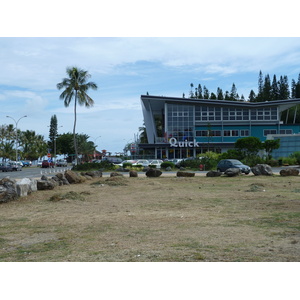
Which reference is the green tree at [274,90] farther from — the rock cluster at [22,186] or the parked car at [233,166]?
the rock cluster at [22,186]

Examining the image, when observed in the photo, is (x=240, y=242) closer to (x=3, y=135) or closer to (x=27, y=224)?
(x=27, y=224)

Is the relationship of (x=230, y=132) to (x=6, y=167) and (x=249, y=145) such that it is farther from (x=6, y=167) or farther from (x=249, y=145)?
(x=6, y=167)

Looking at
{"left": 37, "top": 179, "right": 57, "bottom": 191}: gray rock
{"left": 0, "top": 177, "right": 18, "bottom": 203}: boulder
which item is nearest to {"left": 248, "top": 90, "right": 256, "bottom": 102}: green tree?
{"left": 37, "top": 179, "right": 57, "bottom": 191}: gray rock

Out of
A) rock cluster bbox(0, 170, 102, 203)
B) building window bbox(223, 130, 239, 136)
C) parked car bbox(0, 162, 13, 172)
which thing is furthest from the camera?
building window bbox(223, 130, 239, 136)

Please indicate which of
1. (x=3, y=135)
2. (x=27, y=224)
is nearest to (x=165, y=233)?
(x=27, y=224)

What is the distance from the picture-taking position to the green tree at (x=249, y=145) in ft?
160

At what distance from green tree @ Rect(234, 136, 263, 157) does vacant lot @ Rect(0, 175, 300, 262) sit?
107 feet

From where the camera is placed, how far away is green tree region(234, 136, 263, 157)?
48906 millimetres

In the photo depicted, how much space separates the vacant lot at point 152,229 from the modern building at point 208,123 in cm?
6031

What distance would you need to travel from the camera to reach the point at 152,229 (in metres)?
9.77

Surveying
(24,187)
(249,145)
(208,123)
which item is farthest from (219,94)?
(24,187)

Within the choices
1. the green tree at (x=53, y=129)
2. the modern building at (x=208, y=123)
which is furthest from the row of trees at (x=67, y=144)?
the modern building at (x=208, y=123)

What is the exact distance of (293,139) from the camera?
191 ft

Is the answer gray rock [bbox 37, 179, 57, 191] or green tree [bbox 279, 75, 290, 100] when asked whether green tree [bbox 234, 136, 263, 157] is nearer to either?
gray rock [bbox 37, 179, 57, 191]
